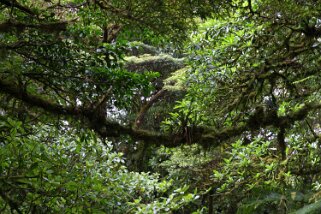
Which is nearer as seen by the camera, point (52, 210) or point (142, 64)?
point (52, 210)

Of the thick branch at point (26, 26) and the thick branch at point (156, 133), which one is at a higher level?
the thick branch at point (26, 26)

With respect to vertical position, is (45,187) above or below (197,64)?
below

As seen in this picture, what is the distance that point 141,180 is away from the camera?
4.66 metres

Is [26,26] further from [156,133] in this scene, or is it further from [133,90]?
[156,133]

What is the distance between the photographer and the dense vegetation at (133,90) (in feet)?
8.13

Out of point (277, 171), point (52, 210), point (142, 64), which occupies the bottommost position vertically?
point (52, 210)

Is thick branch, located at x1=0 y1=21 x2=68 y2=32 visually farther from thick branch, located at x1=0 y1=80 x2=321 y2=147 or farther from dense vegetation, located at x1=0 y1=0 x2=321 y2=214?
thick branch, located at x1=0 y1=80 x2=321 y2=147

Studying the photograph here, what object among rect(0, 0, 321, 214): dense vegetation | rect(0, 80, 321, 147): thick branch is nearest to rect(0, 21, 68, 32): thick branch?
rect(0, 0, 321, 214): dense vegetation

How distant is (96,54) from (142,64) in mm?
5228

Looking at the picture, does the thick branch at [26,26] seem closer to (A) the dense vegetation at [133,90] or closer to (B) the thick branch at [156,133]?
(A) the dense vegetation at [133,90]

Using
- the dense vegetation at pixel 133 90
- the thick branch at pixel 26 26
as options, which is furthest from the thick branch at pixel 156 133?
the thick branch at pixel 26 26

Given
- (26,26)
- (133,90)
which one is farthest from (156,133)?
(26,26)

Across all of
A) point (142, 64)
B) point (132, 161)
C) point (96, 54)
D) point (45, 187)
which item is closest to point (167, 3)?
point (96, 54)

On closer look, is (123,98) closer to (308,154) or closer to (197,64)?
(197,64)
